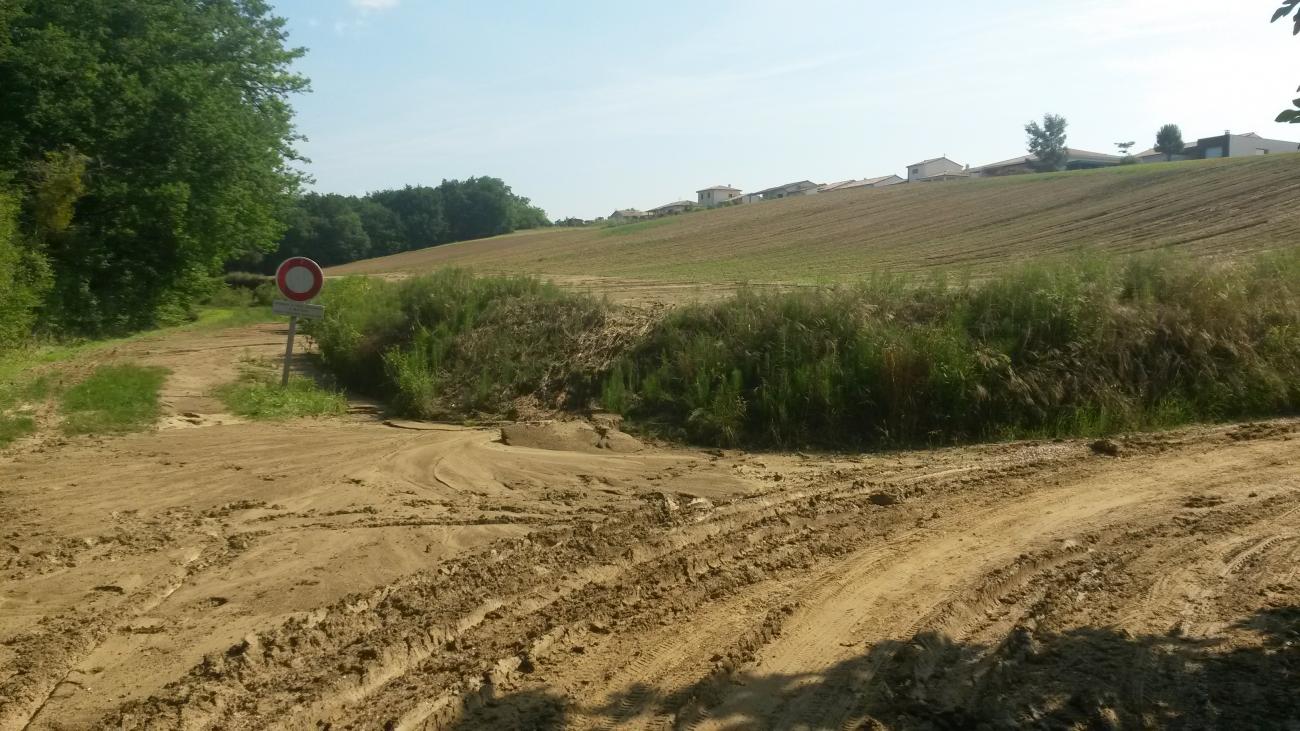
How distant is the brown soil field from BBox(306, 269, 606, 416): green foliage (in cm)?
657

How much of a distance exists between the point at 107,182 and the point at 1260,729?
73.7ft

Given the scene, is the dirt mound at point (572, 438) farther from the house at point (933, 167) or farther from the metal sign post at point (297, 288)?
the house at point (933, 167)

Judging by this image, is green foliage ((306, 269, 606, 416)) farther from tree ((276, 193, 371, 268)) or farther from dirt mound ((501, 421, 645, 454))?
tree ((276, 193, 371, 268))

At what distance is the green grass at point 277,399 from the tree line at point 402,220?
176 feet

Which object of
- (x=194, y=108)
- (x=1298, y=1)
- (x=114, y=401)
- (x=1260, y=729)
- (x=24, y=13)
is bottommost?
(x=1260, y=729)

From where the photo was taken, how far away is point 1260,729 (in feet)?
12.7

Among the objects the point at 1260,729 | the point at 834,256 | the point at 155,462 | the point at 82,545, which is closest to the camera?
the point at 1260,729

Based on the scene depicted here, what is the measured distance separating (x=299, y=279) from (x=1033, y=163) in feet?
277

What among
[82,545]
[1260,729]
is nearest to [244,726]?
[82,545]

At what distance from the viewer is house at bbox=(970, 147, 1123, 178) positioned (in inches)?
3243

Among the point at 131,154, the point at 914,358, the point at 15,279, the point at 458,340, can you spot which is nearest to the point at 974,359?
the point at 914,358

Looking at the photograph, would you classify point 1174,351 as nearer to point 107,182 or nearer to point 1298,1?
point 1298,1

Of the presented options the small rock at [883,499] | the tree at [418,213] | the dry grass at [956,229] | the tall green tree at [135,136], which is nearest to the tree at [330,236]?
the tree at [418,213]

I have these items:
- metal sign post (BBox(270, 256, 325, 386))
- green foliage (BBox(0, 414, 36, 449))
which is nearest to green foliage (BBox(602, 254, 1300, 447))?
metal sign post (BBox(270, 256, 325, 386))
